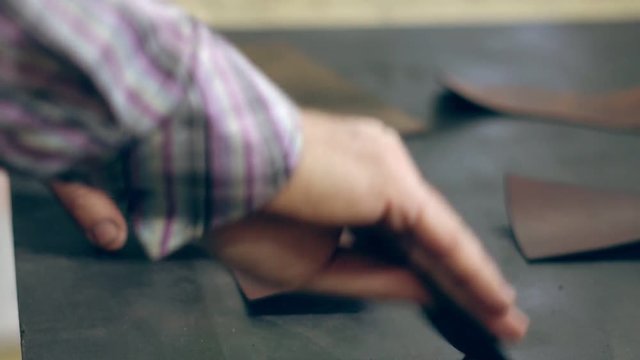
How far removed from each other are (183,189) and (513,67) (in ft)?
1.45

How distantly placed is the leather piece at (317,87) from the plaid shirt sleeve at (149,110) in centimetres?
29

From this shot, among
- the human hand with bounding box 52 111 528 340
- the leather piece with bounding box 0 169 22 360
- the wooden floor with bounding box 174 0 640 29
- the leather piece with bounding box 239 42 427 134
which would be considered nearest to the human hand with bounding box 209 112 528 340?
the human hand with bounding box 52 111 528 340

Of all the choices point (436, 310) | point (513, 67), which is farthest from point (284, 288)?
point (513, 67)

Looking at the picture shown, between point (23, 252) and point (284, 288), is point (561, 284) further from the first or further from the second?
point (23, 252)

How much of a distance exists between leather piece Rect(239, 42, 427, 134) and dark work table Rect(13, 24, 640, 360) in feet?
0.05

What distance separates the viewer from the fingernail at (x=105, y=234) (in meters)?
0.48

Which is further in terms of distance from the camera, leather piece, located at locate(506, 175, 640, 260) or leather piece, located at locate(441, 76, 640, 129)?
leather piece, located at locate(441, 76, 640, 129)

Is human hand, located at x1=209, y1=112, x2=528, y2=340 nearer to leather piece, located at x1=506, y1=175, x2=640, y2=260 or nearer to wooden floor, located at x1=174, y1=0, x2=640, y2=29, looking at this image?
leather piece, located at x1=506, y1=175, x2=640, y2=260

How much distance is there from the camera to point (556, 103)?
667 millimetres

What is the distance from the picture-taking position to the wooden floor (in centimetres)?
89

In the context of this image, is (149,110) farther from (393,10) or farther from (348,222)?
(393,10)

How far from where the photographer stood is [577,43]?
30.4 inches

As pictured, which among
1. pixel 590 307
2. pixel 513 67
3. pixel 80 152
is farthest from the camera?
pixel 513 67

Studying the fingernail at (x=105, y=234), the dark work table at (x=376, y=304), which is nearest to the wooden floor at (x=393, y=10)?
the dark work table at (x=376, y=304)
